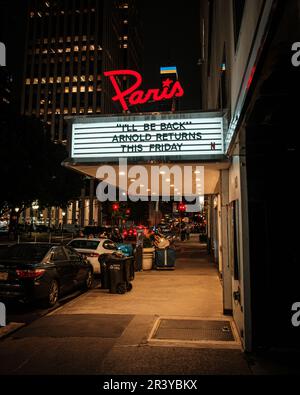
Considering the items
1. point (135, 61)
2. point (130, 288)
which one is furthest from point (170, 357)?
point (135, 61)

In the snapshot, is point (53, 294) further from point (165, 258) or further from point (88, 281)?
point (165, 258)

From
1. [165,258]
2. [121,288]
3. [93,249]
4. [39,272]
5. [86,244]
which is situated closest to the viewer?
Result: [39,272]

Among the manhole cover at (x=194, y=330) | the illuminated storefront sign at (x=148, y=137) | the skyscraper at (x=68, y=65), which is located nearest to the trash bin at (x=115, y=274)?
the manhole cover at (x=194, y=330)

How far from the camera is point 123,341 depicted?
227 inches

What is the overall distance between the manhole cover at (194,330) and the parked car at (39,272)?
3087 millimetres

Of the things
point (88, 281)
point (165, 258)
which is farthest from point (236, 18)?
point (165, 258)

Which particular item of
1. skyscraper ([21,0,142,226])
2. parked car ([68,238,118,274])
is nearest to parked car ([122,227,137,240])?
parked car ([68,238,118,274])

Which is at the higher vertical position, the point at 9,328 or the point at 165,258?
the point at 165,258

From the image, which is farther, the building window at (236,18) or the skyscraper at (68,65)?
the skyscraper at (68,65)

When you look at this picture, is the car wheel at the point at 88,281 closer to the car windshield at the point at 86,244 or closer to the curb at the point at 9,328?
the car windshield at the point at 86,244

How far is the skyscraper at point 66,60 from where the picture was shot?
325 feet

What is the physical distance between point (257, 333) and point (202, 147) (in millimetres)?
4463

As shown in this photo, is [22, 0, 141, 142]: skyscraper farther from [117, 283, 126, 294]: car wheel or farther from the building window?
the building window

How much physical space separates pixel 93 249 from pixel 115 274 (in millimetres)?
3192
